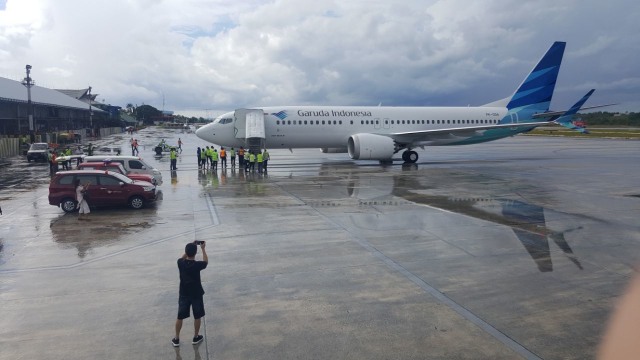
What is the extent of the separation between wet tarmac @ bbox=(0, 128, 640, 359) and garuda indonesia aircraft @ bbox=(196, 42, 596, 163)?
42.0 ft

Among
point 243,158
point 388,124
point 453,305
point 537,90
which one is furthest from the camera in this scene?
point 537,90

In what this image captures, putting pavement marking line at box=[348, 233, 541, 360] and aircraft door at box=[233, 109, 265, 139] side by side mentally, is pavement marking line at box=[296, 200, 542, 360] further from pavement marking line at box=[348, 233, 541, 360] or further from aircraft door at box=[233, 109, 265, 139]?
aircraft door at box=[233, 109, 265, 139]

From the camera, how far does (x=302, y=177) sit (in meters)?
26.0

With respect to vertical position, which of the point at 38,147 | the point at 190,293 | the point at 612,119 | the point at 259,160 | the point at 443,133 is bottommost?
the point at 190,293

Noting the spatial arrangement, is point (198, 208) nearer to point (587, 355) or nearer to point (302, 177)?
point (302, 177)

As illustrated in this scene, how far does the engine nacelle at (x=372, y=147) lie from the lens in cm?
3073

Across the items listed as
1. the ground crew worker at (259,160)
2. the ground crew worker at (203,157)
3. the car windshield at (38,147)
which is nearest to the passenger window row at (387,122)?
the ground crew worker at (259,160)

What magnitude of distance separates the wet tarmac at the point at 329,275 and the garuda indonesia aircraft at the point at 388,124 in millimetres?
12791

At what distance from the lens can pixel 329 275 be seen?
31.6 ft

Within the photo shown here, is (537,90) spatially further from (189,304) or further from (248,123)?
(189,304)

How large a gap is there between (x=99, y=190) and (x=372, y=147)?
18112 millimetres

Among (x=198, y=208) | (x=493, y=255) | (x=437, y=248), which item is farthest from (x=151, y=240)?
(x=493, y=255)

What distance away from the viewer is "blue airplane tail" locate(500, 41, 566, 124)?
117 ft

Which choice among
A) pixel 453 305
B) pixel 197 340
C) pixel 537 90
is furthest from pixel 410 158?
pixel 197 340
